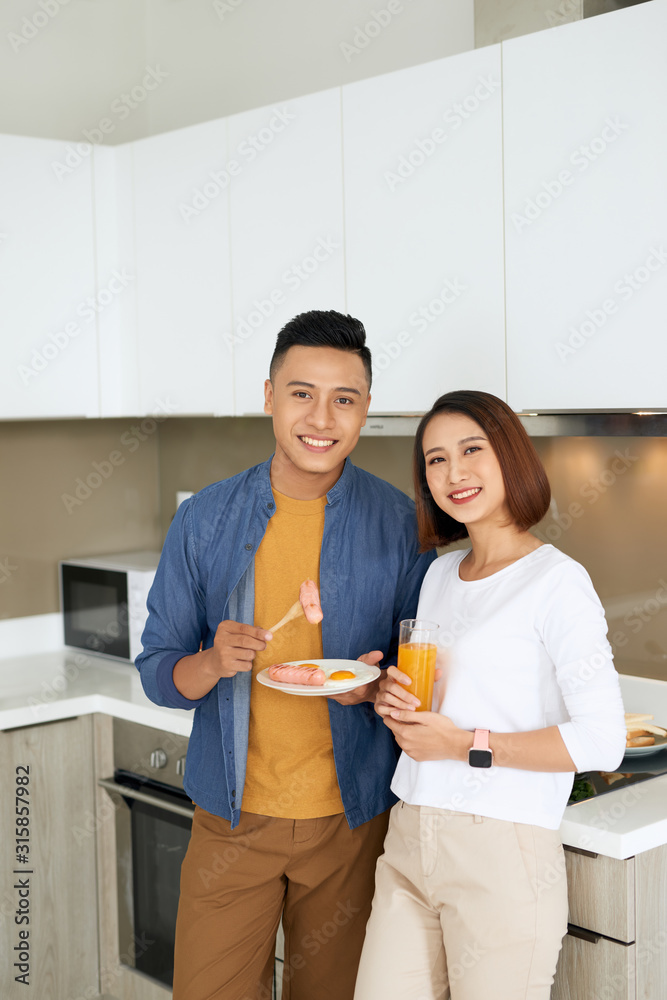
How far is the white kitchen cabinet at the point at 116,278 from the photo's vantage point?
9.14 feet

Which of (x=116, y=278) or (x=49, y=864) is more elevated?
(x=116, y=278)

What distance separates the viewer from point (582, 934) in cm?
155

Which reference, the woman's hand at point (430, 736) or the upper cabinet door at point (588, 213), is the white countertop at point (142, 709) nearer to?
the woman's hand at point (430, 736)

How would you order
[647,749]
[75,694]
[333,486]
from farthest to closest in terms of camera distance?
[75,694]
[647,749]
[333,486]

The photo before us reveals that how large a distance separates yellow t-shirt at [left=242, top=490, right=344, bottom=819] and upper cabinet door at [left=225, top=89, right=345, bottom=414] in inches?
31.0

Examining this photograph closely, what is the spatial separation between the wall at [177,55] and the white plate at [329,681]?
1724mm

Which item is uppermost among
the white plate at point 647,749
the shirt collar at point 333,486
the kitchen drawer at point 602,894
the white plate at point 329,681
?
the shirt collar at point 333,486

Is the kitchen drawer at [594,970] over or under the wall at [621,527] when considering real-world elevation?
under

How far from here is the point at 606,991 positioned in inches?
60.3

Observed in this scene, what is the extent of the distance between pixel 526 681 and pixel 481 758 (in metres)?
0.13

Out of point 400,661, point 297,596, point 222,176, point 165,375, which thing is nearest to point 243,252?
point 222,176

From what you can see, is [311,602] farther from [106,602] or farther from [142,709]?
[106,602]

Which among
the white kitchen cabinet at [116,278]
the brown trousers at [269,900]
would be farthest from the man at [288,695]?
the white kitchen cabinet at [116,278]

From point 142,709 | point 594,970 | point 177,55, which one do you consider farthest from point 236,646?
point 177,55
